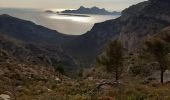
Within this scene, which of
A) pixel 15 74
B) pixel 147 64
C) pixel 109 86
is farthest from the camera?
pixel 147 64

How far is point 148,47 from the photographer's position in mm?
50844

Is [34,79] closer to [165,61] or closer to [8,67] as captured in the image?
[8,67]

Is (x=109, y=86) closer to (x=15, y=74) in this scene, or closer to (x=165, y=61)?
(x=15, y=74)

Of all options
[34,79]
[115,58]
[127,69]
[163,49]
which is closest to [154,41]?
[163,49]

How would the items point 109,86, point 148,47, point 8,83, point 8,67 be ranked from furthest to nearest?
point 148,47
point 8,67
point 8,83
point 109,86

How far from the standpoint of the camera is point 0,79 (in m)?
37.3

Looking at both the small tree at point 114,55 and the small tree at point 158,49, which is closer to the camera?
the small tree at point 158,49

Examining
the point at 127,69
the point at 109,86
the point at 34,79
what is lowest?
the point at 127,69

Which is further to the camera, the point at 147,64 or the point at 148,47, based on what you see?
the point at 147,64

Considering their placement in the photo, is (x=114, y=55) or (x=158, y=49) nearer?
(x=158, y=49)

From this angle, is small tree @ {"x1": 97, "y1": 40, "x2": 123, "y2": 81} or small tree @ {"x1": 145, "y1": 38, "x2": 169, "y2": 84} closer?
small tree @ {"x1": 145, "y1": 38, "x2": 169, "y2": 84}

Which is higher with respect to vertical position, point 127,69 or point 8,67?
point 8,67

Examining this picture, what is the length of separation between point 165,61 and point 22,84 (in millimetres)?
21791

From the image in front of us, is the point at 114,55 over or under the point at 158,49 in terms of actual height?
under
